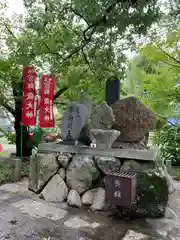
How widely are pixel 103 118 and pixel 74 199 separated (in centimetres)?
163

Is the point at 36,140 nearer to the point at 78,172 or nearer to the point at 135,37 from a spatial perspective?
the point at 78,172

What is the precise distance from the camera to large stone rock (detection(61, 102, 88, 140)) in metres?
4.16

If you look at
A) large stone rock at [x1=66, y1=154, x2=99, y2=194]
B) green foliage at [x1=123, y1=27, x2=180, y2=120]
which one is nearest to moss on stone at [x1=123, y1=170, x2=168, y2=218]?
large stone rock at [x1=66, y1=154, x2=99, y2=194]

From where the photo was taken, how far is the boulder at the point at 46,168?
4.02 meters

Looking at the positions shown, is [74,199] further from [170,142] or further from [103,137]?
[170,142]

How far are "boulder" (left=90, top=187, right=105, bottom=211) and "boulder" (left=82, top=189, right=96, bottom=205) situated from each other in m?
0.06

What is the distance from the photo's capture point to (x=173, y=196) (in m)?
4.36

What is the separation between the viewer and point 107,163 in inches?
145

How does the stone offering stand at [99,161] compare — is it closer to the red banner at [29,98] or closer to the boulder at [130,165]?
the boulder at [130,165]

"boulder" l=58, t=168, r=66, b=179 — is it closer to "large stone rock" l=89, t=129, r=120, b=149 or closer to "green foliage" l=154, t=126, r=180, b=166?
"large stone rock" l=89, t=129, r=120, b=149

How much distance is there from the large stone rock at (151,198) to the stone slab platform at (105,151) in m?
0.36

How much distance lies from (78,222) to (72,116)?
2.02 metres

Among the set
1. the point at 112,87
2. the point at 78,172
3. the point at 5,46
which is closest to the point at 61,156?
the point at 78,172

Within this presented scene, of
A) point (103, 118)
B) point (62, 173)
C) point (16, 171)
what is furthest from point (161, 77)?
point (16, 171)
